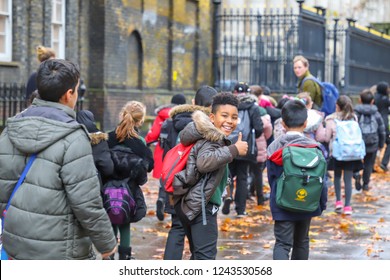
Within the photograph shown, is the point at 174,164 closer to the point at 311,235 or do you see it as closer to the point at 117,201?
the point at 117,201

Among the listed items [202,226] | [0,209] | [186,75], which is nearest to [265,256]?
[202,226]

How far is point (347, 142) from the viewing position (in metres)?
12.4

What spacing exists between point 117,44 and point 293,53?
4832 mm

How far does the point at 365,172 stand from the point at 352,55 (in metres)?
12.7

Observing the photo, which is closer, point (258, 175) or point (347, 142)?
point (347, 142)

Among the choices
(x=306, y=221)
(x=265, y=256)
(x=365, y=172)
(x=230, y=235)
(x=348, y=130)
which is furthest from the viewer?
(x=365, y=172)

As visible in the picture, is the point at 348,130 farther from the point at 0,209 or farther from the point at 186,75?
the point at 186,75

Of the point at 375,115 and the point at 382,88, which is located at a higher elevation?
the point at 382,88

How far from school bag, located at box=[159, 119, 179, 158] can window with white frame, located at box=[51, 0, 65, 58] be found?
947 cm

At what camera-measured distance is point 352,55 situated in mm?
27234

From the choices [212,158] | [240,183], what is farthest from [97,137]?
[240,183]

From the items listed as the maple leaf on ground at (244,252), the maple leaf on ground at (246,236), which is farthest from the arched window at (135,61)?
the maple leaf on ground at (244,252)

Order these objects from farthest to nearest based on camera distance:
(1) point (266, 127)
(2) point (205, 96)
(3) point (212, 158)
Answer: (1) point (266, 127) < (2) point (205, 96) < (3) point (212, 158)

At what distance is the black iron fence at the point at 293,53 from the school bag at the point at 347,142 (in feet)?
34.7
